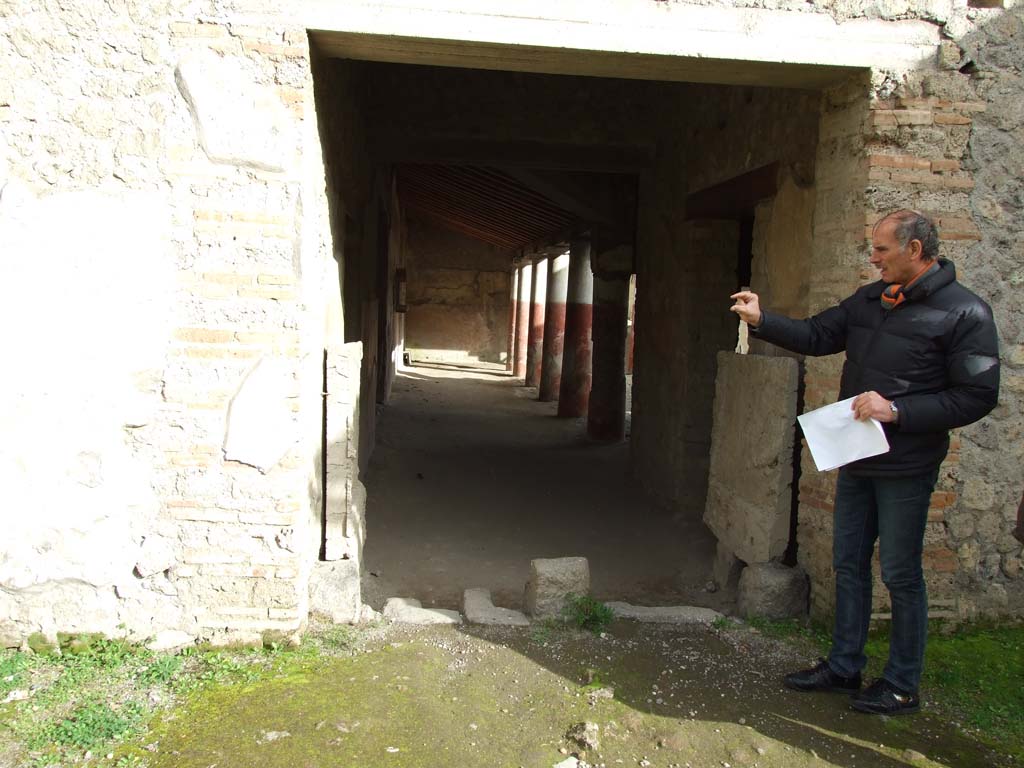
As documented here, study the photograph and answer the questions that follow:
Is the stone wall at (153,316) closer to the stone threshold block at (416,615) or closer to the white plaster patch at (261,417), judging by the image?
the white plaster patch at (261,417)

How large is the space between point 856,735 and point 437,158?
5.69 metres

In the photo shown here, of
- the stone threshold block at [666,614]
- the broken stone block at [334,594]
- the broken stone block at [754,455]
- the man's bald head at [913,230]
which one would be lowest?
the stone threshold block at [666,614]

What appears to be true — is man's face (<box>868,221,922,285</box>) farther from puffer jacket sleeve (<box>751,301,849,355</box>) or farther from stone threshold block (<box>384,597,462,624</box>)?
stone threshold block (<box>384,597,462,624</box>)

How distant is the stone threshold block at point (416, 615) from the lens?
4066 millimetres

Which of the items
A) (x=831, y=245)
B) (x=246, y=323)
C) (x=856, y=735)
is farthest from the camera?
(x=831, y=245)

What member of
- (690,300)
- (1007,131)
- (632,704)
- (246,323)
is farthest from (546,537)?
(1007,131)

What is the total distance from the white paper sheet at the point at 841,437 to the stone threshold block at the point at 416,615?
1.94m

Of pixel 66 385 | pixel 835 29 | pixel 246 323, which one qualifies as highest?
pixel 835 29

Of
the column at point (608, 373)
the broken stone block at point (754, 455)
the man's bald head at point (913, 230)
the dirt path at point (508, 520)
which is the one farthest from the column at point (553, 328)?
the man's bald head at point (913, 230)

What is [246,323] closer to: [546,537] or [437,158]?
[546,537]

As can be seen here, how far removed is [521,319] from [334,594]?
53.1ft

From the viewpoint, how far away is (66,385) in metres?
3.46

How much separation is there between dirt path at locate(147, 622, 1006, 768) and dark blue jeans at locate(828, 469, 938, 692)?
0.21 meters

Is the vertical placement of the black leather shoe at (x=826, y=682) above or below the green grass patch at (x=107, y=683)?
above
